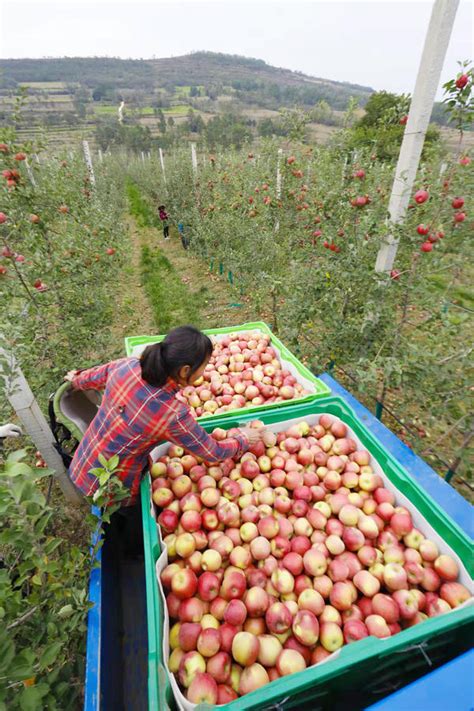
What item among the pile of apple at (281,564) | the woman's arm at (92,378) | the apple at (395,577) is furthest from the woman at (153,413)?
the apple at (395,577)

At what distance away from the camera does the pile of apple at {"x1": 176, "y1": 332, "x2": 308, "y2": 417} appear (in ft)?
8.70

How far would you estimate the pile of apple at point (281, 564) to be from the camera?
1261 millimetres

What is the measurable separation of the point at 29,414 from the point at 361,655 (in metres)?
2.19

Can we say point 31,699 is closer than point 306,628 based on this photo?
Yes

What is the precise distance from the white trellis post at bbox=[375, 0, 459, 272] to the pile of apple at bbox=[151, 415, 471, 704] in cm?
181

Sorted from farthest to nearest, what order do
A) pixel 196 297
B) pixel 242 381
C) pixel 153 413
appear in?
pixel 196 297 → pixel 242 381 → pixel 153 413

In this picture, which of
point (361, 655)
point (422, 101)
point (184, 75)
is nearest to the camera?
point (361, 655)

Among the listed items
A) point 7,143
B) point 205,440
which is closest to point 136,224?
point 7,143

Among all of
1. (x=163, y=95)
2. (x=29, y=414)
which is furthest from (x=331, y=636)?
(x=163, y=95)

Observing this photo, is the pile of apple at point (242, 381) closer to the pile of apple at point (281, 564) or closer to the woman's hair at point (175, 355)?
the pile of apple at point (281, 564)

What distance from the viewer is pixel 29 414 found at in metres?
2.30

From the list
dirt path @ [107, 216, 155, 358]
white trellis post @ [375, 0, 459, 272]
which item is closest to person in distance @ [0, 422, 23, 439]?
white trellis post @ [375, 0, 459, 272]

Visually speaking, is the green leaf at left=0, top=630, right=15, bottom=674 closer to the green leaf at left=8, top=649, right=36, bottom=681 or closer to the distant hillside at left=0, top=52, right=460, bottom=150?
the green leaf at left=8, top=649, right=36, bottom=681

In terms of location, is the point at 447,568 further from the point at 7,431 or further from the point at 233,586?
the point at 7,431
